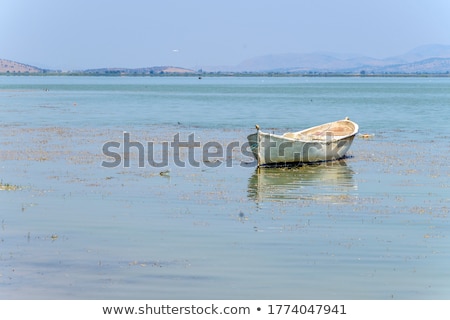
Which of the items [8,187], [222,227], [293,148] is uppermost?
[293,148]

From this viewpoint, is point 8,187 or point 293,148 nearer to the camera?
point 8,187

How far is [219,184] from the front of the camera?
24.5 m

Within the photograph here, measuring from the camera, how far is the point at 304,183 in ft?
82.1

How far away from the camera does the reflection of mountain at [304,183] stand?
890 inches

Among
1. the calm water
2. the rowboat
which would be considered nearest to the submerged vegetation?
the calm water

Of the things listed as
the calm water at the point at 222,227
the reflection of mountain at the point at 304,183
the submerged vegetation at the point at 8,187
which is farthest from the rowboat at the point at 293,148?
the submerged vegetation at the point at 8,187

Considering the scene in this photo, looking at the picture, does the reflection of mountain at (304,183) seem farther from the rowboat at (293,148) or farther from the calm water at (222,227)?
the rowboat at (293,148)

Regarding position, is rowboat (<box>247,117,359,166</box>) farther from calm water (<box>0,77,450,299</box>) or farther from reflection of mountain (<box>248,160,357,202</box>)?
calm water (<box>0,77,450,299</box>)

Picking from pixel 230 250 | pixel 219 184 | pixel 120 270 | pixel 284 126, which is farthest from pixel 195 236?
pixel 284 126

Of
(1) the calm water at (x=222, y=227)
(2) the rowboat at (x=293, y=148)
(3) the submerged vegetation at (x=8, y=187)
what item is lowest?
(1) the calm water at (x=222, y=227)

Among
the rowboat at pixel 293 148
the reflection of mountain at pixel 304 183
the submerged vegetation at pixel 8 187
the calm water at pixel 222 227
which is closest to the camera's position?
the calm water at pixel 222 227

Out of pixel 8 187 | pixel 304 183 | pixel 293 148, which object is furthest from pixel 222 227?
pixel 293 148

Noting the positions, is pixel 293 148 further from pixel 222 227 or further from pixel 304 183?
pixel 222 227
